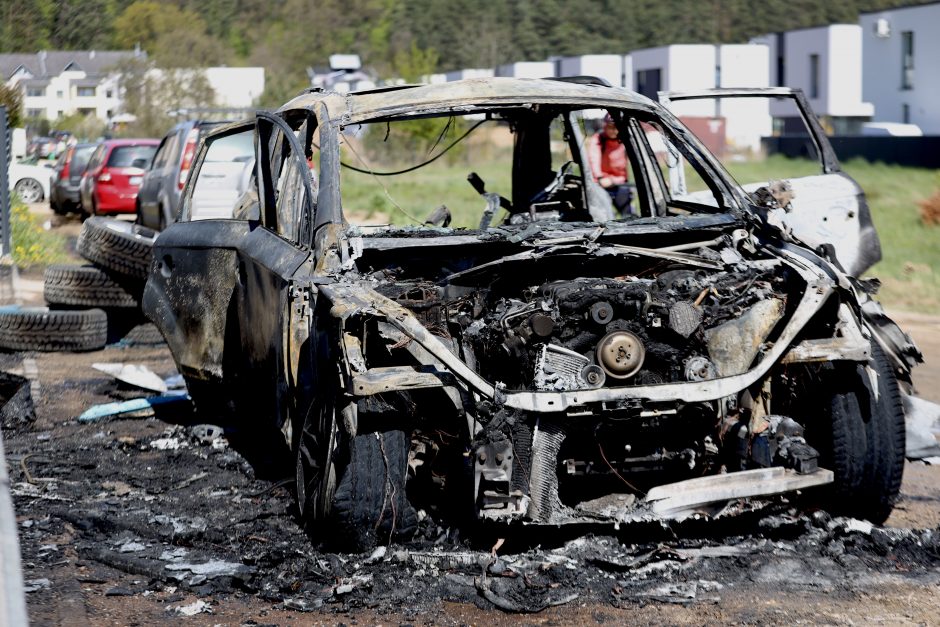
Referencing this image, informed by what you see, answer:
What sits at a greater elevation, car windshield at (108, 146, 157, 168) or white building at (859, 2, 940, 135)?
white building at (859, 2, 940, 135)

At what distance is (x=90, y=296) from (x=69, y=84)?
7770 cm

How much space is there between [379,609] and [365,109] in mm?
2600

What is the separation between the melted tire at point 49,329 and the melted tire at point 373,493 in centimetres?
595

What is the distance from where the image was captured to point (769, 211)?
5902 mm

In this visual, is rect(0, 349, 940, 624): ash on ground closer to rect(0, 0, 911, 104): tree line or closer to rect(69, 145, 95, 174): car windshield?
rect(69, 145, 95, 174): car windshield

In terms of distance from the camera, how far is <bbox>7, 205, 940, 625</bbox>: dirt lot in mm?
4324

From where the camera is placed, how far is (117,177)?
22438 mm

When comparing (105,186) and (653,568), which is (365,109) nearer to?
(653,568)

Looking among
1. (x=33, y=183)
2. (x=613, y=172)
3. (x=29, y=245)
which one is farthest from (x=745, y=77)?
(x=613, y=172)

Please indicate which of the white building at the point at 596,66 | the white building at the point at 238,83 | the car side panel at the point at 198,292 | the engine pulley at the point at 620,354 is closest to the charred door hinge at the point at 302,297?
the engine pulley at the point at 620,354

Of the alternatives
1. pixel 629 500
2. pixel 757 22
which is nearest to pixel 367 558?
pixel 629 500

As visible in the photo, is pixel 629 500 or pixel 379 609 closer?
pixel 379 609

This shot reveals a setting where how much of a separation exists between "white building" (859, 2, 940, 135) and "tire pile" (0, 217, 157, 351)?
1662 inches

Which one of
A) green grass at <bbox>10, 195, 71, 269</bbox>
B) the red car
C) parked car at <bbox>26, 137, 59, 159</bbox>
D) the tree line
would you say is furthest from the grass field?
Result: the tree line
